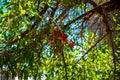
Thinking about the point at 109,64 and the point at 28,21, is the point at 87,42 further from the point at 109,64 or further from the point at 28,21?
the point at 28,21

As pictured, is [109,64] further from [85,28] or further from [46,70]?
[46,70]

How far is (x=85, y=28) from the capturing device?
477 centimetres

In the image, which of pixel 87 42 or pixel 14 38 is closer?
pixel 14 38

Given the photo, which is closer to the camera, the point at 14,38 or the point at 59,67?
the point at 14,38

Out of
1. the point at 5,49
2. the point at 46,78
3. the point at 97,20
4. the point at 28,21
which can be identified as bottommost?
the point at 46,78

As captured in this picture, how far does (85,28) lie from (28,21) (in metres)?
1.65

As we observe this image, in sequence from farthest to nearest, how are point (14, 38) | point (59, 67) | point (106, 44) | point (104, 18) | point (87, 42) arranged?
point (106, 44), point (87, 42), point (104, 18), point (59, 67), point (14, 38)

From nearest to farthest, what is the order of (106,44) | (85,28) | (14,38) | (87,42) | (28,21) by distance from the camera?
(28,21), (14,38), (85,28), (87,42), (106,44)

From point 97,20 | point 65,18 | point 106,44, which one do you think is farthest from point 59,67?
point 106,44

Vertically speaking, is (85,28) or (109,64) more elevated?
(85,28)

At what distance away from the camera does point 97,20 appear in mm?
4977

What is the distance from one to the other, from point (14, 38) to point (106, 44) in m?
2.42

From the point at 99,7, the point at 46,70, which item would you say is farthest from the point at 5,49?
the point at 99,7

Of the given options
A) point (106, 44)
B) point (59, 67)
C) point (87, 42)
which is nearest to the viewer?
point (59, 67)
